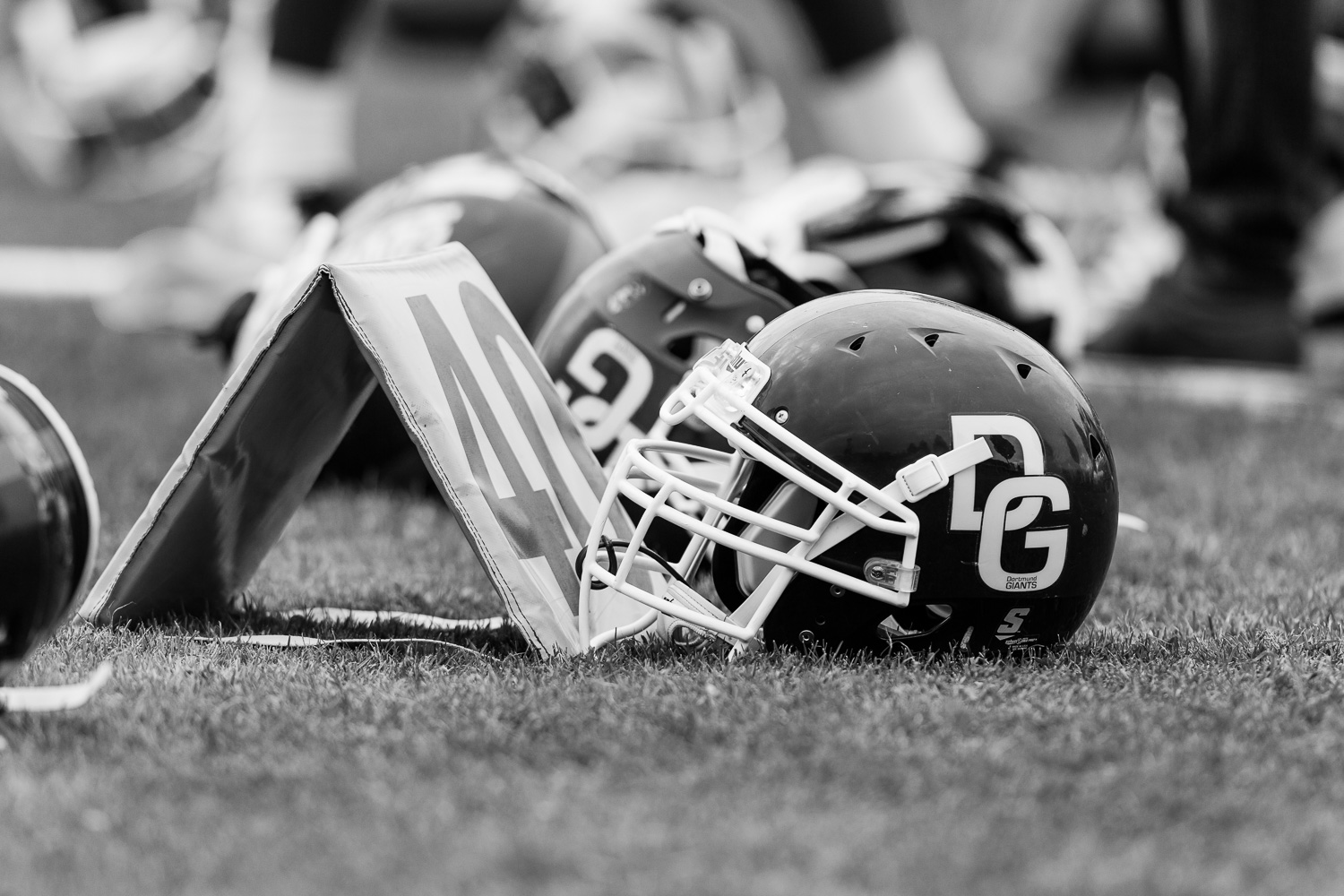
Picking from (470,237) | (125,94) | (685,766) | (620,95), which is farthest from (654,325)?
(125,94)

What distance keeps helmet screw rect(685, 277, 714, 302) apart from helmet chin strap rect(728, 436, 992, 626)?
0.78 metres

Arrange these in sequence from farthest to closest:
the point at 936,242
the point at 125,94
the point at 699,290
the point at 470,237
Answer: the point at 125,94
the point at 936,242
the point at 470,237
the point at 699,290

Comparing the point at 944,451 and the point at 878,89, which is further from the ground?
the point at 878,89

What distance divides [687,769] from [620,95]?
6.16 metres

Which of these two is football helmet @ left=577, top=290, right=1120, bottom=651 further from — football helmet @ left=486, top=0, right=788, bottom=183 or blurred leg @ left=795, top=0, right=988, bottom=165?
football helmet @ left=486, top=0, right=788, bottom=183

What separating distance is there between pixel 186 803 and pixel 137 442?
2546mm

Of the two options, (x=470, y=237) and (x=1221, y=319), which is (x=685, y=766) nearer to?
(x=470, y=237)

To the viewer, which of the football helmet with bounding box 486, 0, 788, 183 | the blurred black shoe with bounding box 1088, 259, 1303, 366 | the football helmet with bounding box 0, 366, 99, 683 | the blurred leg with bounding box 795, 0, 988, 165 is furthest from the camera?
the football helmet with bounding box 486, 0, 788, 183

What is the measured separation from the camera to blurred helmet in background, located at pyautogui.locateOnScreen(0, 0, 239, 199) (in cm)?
1109

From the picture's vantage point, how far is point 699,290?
265 cm

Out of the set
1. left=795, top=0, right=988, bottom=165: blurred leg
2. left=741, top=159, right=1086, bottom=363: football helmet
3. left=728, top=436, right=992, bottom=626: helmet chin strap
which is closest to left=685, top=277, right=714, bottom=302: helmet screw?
left=728, top=436, right=992, bottom=626: helmet chin strap

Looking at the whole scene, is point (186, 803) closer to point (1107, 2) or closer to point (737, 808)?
point (737, 808)

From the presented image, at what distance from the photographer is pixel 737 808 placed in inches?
59.2

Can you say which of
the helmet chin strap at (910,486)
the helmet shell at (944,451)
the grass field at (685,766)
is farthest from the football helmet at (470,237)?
the helmet chin strap at (910,486)
